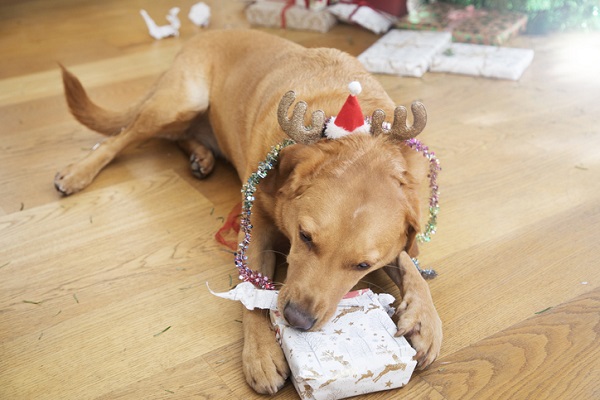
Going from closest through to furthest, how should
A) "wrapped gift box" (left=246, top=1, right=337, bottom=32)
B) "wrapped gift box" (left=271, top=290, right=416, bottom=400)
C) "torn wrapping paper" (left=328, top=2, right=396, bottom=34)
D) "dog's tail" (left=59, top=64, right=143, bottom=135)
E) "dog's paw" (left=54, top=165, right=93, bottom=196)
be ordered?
"wrapped gift box" (left=271, top=290, right=416, bottom=400)
"dog's paw" (left=54, top=165, right=93, bottom=196)
"dog's tail" (left=59, top=64, right=143, bottom=135)
"torn wrapping paper" (left=328, top=2, right=396, bottom=34)
"wrapped gift box" (left=246, top=1, right=337, bottom=32)

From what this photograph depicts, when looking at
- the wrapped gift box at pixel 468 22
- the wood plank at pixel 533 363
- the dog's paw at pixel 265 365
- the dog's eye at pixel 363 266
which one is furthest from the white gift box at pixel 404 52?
the dog's paw at pixel 265 365

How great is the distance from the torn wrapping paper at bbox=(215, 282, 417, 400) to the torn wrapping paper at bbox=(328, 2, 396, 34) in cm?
316

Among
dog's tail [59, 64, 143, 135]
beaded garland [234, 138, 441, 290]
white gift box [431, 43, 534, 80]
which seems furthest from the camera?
white gift box [431, 43, 534, 80]

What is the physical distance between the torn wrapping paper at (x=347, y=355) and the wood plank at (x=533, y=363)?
0.56 feet

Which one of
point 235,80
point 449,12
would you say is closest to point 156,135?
point 235,80

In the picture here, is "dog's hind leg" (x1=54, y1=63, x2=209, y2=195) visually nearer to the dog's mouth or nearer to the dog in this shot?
the dog

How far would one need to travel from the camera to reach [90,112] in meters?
2.94

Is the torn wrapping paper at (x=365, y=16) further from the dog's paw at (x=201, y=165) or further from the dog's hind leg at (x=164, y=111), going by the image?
the dog's paw at (x=201, y=165)

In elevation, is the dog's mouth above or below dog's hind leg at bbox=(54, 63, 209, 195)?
above

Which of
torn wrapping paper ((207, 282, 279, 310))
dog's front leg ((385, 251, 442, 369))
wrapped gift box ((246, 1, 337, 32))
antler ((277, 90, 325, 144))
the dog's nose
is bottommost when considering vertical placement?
wrapped gift box ((246, 1, 337, 32))

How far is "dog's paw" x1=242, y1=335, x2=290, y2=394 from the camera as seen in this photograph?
5.67 ft

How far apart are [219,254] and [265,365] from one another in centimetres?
68

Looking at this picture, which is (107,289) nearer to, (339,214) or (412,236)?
(339,214)

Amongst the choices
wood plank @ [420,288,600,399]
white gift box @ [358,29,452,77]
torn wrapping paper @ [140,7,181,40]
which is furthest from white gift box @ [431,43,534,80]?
wood plank @ [420,288,600,399]
